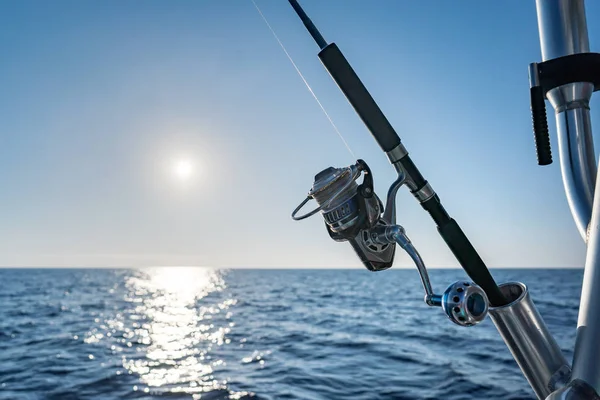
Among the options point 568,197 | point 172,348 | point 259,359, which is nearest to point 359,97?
point 568,197

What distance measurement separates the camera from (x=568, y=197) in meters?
0.99

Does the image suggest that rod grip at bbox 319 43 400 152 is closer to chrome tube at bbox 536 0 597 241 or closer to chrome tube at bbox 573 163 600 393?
chrome tube at bbox 536 0 597 241

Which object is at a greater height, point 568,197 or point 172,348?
point 568,197

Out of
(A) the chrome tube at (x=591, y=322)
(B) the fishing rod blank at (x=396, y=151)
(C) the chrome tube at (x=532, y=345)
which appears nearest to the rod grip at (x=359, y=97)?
(B) the fishing rod blank at (x=396, y=151)

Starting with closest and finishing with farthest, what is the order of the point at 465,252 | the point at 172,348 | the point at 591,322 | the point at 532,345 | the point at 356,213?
the point at 591,322
the point at 532,345
the point at 465,252
the point at 356,213
the point at 172,348

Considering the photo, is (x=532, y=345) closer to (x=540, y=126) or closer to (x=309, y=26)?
(x=540, y=126)

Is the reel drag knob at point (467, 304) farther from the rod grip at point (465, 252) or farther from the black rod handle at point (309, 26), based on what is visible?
the black rod handle at point (309, 26)

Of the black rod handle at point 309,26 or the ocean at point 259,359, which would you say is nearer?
the black rod handle at point 309,26

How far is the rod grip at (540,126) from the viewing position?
1057mm

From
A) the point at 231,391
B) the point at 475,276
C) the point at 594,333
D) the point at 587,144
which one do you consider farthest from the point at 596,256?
the point at 231,391

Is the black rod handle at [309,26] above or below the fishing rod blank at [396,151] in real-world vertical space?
above

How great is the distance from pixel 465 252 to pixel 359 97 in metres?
0.50

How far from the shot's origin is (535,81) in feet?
3.40

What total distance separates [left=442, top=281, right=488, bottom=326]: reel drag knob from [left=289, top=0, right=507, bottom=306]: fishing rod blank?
24cm
